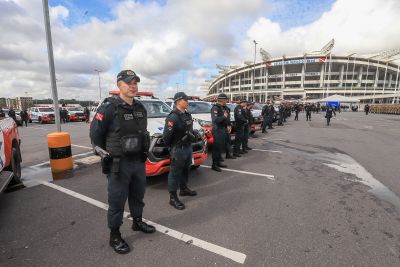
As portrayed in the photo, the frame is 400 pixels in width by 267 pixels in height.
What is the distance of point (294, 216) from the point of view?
3.37 meters

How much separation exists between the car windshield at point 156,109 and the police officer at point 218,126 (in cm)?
135

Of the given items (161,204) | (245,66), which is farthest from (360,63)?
(161,204)

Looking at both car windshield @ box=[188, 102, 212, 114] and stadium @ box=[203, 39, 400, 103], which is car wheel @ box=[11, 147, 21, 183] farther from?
stadium @ box=[203, 39, 400, 103]

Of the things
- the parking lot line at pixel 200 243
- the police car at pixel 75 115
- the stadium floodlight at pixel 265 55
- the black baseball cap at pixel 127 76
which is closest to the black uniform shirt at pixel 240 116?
the parking lot line at pixel 200 243

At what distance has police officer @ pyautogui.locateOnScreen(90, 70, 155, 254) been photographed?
244cm

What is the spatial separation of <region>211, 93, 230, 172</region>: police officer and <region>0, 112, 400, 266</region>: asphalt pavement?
40 centimetres

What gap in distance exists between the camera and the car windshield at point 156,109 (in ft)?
18.8

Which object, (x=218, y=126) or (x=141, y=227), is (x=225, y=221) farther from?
(x=218, y=126)

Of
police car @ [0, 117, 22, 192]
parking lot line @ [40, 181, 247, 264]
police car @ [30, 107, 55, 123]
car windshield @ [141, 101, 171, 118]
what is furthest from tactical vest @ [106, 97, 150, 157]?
police car @ [30, 107, 55, 123]

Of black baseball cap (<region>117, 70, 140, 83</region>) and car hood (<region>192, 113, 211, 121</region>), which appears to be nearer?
black baseball cap (<region>117, 70, 140, 83</region>)

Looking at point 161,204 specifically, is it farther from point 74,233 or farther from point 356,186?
point 356,186

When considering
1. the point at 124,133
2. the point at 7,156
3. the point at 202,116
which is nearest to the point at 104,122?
the point at 124,133

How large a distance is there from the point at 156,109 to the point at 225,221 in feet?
12.4

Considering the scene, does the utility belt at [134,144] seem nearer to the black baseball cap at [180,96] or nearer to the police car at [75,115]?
the black baseball cap at [180,96]
